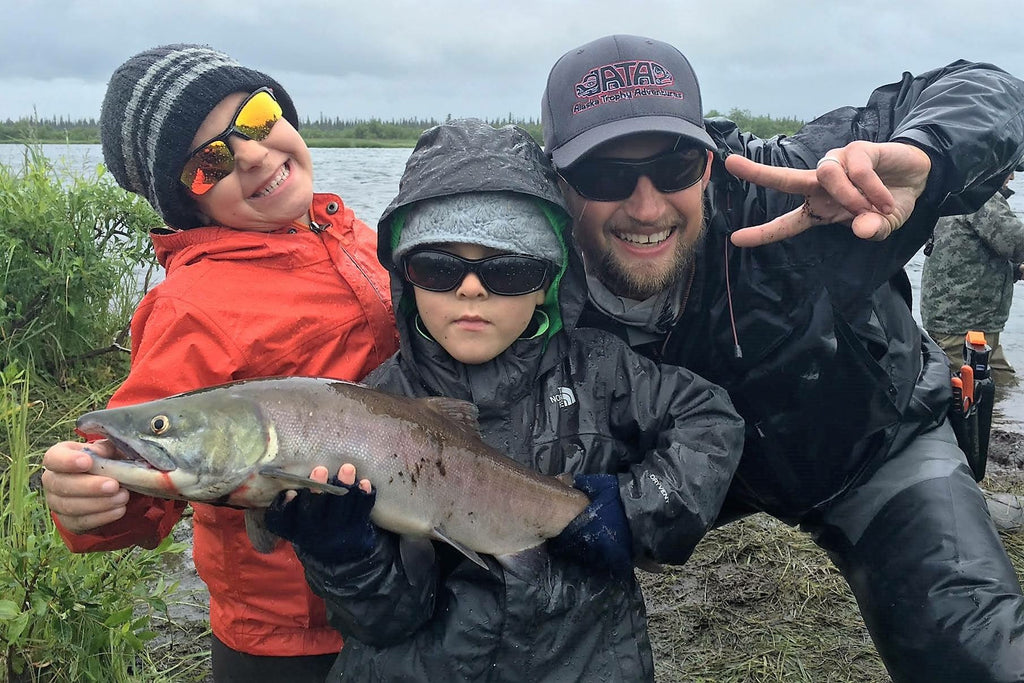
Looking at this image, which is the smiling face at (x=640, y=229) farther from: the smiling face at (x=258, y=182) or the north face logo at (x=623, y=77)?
the smiling face at (x=258, y=182)

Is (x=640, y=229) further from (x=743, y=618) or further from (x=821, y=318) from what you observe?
(x=743, y=618)

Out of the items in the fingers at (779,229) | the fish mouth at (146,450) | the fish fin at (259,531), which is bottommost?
→ the fish fin at (259,531)

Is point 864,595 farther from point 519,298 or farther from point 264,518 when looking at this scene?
point 264,518

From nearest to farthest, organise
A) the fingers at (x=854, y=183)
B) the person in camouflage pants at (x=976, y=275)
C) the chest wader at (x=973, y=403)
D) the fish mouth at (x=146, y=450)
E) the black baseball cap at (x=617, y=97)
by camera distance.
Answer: the fish mouth at (x=146, y=450) < the fingers at (x=854, y=183) < the black baseball cap at (x=617, y=97) < the chest wader at (x=973, y=403) < the person in camouflage pants at (x=976, y=275)

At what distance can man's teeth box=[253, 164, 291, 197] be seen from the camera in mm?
2877

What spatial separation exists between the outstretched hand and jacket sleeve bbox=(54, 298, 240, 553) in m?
1.72

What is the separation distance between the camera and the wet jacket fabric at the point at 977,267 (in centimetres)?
834

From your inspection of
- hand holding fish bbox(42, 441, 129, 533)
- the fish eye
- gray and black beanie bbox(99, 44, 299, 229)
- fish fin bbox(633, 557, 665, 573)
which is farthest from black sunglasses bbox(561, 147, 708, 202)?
Result: hand holding fish bbox(42, 441, 129, 533)

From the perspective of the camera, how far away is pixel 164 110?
2754mm

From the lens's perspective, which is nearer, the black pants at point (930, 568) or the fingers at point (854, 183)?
the fingers at point (854, 183)

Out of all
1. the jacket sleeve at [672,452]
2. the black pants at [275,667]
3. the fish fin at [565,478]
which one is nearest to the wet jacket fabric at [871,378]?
the jacket sleeve at [672,452]

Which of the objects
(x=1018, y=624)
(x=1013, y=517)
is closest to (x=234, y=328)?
(x=1018, y=624)

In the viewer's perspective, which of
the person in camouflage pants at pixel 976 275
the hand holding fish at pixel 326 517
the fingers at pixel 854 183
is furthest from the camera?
the person in camouflage pants at pixel 976 275

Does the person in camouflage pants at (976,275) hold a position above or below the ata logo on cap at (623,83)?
below
